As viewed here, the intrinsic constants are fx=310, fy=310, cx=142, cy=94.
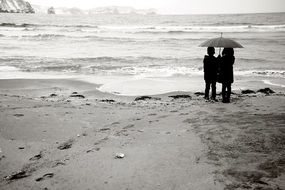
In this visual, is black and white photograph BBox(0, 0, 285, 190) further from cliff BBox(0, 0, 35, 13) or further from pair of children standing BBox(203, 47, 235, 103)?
cliff BBox(0, 0, 35, 13)

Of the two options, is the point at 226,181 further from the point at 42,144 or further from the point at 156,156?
the point at 42,144

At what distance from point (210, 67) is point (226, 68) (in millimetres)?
480

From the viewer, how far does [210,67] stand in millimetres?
8875

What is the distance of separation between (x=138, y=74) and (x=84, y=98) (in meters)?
5.51

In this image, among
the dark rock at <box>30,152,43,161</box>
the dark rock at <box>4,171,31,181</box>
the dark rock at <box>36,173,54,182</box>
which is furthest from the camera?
the dark rock at <box>30,152,43,161</box>

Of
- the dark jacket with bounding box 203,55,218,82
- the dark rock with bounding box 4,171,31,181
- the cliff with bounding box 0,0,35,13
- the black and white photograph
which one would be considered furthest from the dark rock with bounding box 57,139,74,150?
the cliff with bounding box 0,0,35,13

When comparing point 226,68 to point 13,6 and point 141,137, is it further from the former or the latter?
→ point 13,6

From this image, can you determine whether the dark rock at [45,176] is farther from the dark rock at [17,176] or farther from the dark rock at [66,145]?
the dark rock at [66,145]

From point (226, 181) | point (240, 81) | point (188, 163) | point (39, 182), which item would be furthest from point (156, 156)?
point (240, 81)

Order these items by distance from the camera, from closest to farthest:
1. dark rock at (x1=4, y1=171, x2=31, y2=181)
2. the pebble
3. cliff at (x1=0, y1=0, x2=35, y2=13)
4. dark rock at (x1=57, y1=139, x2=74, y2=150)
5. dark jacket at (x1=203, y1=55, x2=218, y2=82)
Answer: dark rock at (x1=4, y1=171, x2=31, y2=181) < the pebble < dark rock at (x1=57, y1=139, x2=74, y2=150) < dark jacket at (x1=203, y1=55, x2=218, y2=82) < cliff at (x1=0, y1=0, x2=35, y2=13)

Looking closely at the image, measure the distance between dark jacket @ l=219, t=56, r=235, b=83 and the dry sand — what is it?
2.32 ft

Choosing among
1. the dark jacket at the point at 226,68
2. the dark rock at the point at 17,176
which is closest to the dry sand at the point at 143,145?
the dark rock at the point at 17,176

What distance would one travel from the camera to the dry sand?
12.9ft

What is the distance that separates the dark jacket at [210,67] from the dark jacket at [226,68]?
20 centimetres
